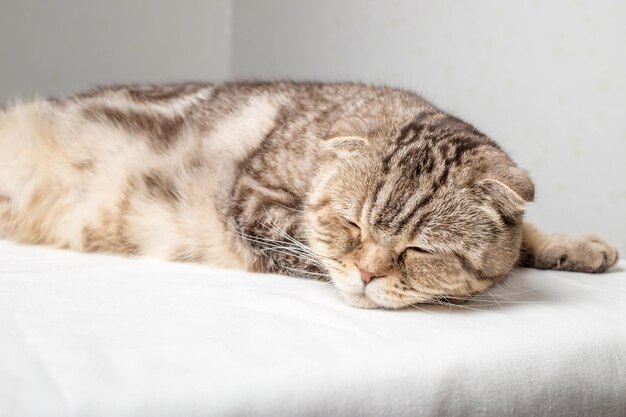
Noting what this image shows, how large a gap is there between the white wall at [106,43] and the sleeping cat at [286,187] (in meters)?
1.62

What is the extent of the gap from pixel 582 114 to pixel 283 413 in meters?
1.72

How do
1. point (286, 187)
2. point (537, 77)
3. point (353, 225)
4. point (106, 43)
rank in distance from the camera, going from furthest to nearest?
1. point (106, 43)
2. point (537, 77)
3. point (286, 187)
4. point (353, 225)

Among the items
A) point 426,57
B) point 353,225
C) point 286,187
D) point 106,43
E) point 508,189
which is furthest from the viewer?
point 106,43

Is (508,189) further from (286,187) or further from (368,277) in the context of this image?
(286,187)

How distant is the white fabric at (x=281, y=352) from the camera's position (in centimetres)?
90

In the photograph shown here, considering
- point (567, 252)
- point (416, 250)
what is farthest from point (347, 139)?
point (567, 252)

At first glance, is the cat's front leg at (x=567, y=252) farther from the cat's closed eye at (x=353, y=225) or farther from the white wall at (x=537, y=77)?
the cat's closed eye at (x=353, y=225)

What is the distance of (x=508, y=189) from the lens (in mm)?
1364

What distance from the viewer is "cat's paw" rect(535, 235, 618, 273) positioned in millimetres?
1812

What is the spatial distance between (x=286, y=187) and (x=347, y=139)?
304mm

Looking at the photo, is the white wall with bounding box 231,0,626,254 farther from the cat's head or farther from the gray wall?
the cat's head

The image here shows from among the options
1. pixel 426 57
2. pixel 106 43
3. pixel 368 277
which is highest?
pixel 426 57

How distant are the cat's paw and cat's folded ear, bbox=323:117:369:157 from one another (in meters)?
0.66

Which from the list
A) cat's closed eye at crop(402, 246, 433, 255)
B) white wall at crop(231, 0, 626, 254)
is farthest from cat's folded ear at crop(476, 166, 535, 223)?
white wall at crop(231, 0, 626, 254)
